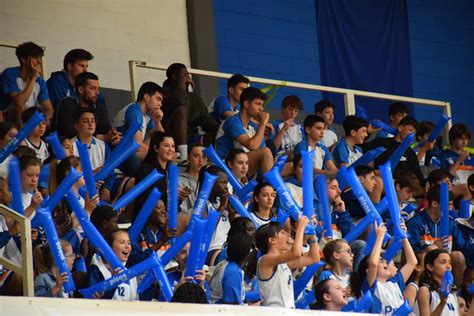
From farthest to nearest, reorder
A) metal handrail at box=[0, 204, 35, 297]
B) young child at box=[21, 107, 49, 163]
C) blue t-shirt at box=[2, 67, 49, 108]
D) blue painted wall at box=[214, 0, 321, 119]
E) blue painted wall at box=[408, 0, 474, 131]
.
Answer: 1. blue painted wall at box=[408, 0, 474, 131]
2. blue painted wall at box=[214, 0, 321, 119]
3. blue t-shirt at box=[2, 67, 49, 108]
4. young child at box=[21, 107, 49, 163]
5. metal handrail at box=[0, 204, 35, 297]

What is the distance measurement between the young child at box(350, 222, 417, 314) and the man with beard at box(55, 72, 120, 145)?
90.7 inches

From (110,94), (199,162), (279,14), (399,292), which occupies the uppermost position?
(279,14)

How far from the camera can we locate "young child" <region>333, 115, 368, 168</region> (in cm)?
1056

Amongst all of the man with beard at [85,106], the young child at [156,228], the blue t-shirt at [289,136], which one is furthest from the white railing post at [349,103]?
the young child at [156,228]

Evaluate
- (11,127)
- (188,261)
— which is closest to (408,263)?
(188,261)

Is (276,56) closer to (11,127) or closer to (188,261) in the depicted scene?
(11,127)

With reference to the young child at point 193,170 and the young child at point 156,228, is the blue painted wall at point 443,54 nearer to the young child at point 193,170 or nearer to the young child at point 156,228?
the young child at point 193,170

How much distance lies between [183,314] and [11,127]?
2.79 meters

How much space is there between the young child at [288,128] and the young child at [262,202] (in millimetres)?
2038

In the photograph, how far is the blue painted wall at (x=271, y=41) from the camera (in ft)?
40.4

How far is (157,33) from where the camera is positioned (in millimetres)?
11828

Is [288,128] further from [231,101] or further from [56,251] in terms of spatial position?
[56,251]

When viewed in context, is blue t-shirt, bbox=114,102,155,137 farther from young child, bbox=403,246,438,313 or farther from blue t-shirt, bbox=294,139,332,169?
young child, bbox=403,246,438,313

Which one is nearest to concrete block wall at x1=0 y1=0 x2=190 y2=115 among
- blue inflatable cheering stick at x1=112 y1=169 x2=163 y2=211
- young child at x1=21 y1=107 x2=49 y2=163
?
young child at x1=21 y1=107 x2=49 y2=163
